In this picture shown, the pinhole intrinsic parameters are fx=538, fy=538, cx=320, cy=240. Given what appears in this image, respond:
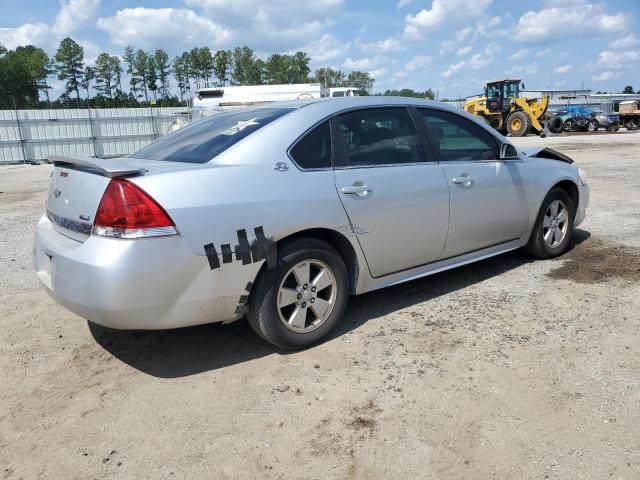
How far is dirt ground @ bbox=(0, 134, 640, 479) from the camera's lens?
2459mm

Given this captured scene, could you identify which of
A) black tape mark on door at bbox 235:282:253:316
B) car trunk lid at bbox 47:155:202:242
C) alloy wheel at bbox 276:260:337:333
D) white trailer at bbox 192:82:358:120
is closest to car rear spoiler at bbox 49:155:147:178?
car trunk lid at bbox 47:155:202:242

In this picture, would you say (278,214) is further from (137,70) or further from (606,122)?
(137,70)

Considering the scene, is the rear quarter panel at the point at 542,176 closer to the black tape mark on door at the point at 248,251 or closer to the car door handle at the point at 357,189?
the car door handle at the point at 357,189

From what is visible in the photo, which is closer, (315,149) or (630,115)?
(315,149)

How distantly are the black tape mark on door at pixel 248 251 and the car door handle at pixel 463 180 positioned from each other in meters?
1.75

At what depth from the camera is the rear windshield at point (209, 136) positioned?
3426 millimetres

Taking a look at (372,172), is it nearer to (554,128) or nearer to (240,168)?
(240,168)

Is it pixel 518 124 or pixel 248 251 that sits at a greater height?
pixel 518 124

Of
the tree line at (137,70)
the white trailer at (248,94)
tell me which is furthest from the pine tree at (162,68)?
the white trailer at (248,94)

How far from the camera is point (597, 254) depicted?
5527 millimetres

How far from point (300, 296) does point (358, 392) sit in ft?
2.44

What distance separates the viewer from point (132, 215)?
2832 millimetres

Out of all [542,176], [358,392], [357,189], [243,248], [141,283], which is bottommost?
[358,392]

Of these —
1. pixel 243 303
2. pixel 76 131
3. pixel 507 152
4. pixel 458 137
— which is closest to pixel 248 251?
pixel 243 303
